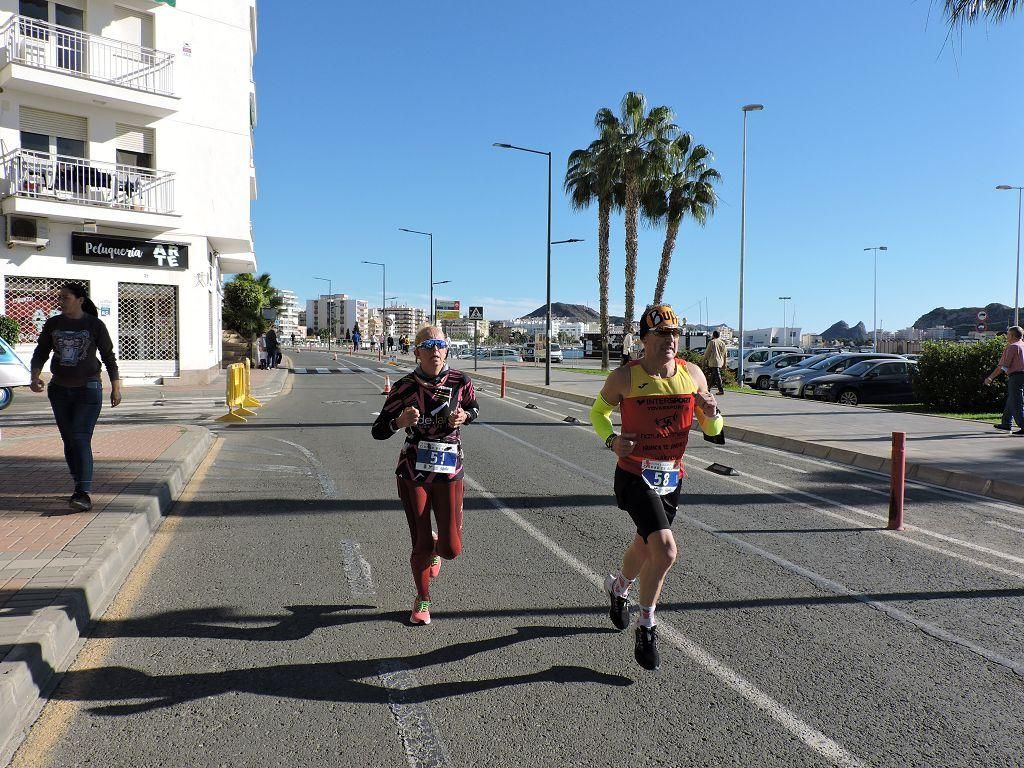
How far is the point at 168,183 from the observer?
23.4 metres

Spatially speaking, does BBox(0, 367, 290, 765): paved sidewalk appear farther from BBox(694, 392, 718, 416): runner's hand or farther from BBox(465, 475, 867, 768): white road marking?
BBox(694, 392, 718, 416): runner's hand

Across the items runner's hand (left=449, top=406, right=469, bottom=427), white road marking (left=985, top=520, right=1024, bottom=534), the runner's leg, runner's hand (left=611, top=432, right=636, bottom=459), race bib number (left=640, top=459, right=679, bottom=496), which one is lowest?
white road marking (left=985, top=520, right=1024, bottom=534)

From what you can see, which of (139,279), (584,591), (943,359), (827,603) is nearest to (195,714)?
(584,591)

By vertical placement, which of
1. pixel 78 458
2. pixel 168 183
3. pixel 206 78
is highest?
pixel 206 78

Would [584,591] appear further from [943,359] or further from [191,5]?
[191,5]

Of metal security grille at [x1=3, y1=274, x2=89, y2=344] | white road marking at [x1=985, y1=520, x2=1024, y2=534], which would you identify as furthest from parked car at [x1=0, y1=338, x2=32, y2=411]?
white road marking at [x1=985, y1=520, x2=1024, y2=534]

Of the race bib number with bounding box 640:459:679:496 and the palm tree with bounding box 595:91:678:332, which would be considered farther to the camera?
the palm tree with bounding box 595:91:678:332

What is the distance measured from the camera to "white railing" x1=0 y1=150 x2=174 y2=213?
66.0ft

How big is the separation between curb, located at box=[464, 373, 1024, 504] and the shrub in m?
17.8

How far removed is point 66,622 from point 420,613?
1.87m

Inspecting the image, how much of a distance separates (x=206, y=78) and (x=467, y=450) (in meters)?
19.2

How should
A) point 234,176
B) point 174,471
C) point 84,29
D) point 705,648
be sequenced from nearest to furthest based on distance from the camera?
point 705,648 → point 174,471 → point 84,29 → point 234,176

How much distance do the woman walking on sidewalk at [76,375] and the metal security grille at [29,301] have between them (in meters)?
16.5

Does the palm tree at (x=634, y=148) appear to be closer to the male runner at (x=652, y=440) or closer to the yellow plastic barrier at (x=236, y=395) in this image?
the yellow plastic barrier at (x=236, y=395)
